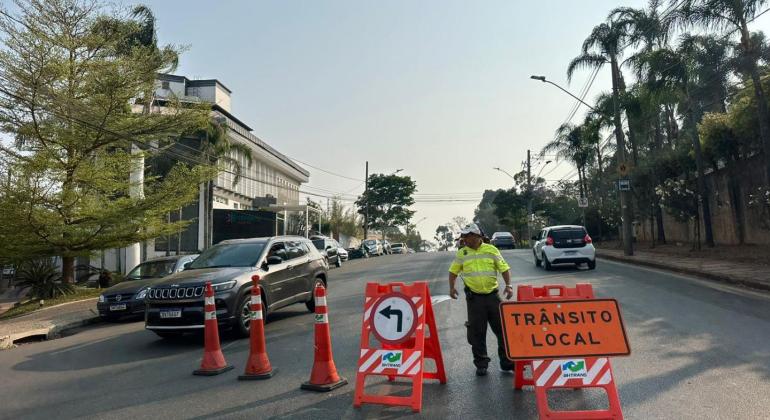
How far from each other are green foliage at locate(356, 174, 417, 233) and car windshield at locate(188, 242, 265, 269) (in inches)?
2385

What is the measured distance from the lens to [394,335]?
19.0ft

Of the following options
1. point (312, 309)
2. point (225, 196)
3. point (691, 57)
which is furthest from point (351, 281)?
point (225, 196)

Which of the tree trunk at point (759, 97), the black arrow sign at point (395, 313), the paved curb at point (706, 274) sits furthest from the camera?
the tree trunk at point (759, 97)

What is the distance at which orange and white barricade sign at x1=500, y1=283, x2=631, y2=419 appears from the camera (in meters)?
4.94

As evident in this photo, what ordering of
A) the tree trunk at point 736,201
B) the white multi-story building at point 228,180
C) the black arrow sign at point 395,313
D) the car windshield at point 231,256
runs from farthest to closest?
the white multi-story building at point 228,180, the tree trunk at point 736,201, the car windshield at point 231,256, the black arrow sign at point 395,313

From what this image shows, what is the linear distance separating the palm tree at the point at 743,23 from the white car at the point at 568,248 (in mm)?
5600

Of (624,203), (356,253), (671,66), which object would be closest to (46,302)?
(624,203)

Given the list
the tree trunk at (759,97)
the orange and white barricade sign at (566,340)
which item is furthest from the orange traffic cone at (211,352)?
the tree trunk at (759,97)

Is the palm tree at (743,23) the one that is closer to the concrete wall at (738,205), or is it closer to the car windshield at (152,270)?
the concrete wall at (738,205)

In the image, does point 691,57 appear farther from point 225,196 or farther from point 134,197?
point 225,196

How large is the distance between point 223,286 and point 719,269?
45.7ft

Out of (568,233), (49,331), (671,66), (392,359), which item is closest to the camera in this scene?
(392,359)

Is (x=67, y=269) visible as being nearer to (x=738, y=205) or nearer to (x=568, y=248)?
(x=568, y=248)

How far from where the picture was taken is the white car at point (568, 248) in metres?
19.5
